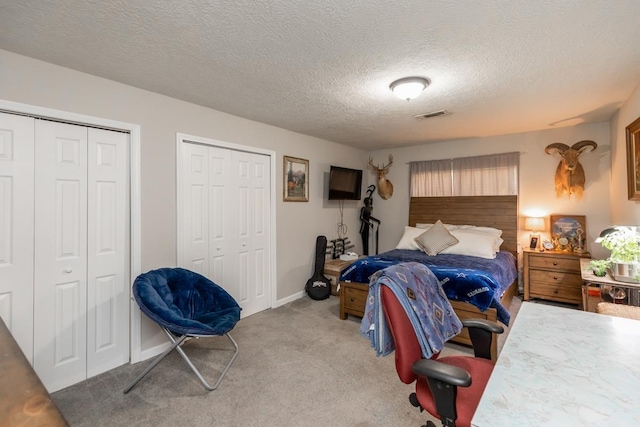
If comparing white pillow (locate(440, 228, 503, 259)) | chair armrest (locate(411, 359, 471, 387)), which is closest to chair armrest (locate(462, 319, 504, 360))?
chair armrest (locate(411, 359, 471, 387))

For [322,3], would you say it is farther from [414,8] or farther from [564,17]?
[564,17]

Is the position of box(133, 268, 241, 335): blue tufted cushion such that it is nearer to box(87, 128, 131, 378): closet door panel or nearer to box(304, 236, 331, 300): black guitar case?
box(87, 128, 131, 378): closet door panel

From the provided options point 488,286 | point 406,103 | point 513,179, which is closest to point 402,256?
point 488,286

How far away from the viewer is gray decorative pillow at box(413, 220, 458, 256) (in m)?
4.09

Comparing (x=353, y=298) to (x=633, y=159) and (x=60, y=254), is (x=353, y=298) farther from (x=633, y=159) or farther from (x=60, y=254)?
(x=633, y=159)

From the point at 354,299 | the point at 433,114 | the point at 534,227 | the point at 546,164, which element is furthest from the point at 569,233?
Answer: the point at 354,299

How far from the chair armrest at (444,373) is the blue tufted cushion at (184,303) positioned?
1.58m

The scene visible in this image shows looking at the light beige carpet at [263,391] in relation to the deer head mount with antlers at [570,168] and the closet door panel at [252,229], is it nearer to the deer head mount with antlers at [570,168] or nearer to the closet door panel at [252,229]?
the closet door panel at [252,229]

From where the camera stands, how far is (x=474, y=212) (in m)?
4.73

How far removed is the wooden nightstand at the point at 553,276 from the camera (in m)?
3.69

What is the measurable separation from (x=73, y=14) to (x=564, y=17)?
2.84 metres

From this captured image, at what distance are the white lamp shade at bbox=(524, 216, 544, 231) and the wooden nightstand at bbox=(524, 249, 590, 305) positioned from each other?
38cm

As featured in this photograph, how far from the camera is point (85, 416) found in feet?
6.47

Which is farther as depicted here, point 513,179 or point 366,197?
point 366,197
